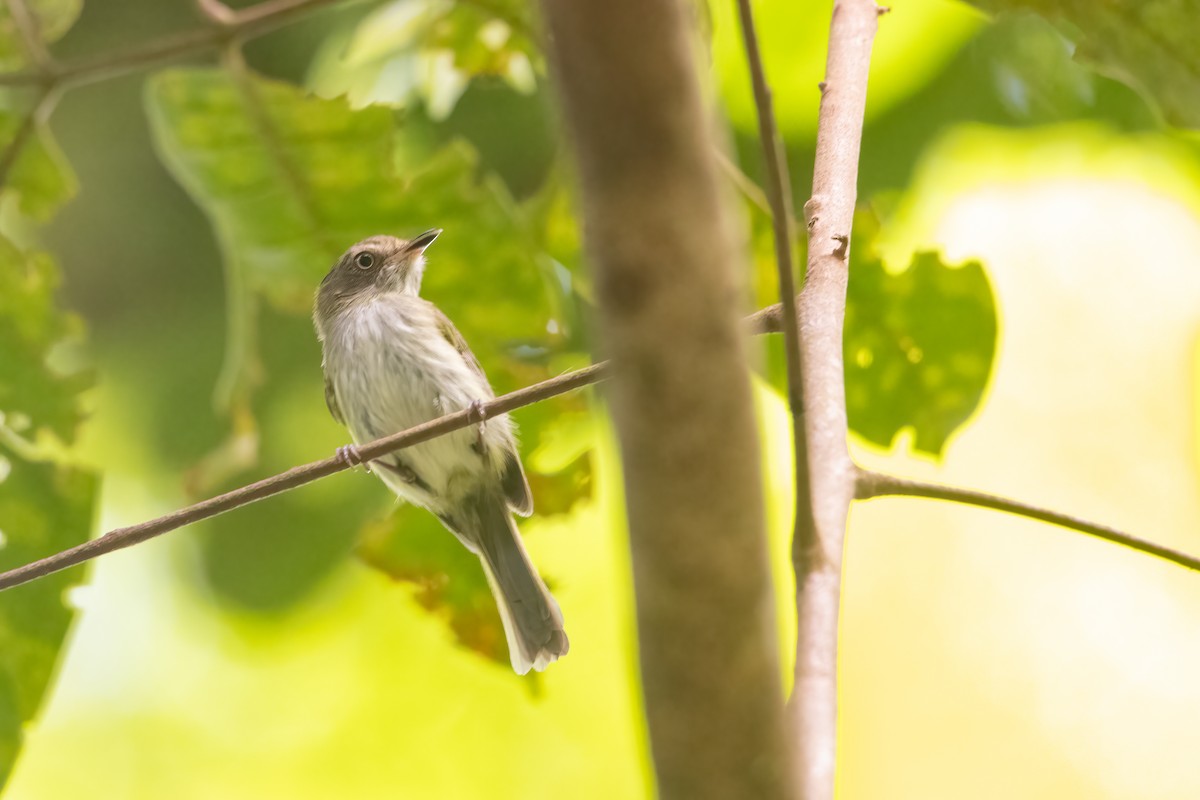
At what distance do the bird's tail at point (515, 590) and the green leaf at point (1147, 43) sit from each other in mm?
1472

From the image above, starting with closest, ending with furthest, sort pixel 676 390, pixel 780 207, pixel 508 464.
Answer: pixel 676 390, pixel 780 207, pixel 508 464

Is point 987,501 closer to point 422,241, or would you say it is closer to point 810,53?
point 422,241

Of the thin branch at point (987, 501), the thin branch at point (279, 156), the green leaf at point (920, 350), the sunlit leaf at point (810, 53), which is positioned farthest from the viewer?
the sunlit leaf at point (810, 53)

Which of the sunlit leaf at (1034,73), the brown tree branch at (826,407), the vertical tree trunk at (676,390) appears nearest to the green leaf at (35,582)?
the brown tree branch at (826,407)

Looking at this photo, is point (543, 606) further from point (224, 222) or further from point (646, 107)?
point (646, 107)

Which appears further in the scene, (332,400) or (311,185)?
(332,400)

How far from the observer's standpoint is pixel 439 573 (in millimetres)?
2703

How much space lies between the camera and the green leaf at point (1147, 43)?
6.46 feet

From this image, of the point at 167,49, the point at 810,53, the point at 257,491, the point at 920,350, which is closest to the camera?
the point at 257,491

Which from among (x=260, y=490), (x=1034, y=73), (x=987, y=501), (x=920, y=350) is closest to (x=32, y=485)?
(x=260, y=490)

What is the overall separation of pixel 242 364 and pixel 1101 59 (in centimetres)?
158

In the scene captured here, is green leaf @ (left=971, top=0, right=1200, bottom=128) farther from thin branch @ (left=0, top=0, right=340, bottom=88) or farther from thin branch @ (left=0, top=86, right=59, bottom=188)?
thin branch @ (left=0, top=86, right=59, bottom=188)

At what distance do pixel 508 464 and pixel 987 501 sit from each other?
65.1 inches

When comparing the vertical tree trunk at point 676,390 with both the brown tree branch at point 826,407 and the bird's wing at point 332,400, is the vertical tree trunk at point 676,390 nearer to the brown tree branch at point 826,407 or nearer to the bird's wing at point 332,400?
the brown tree branch at point 826,407
